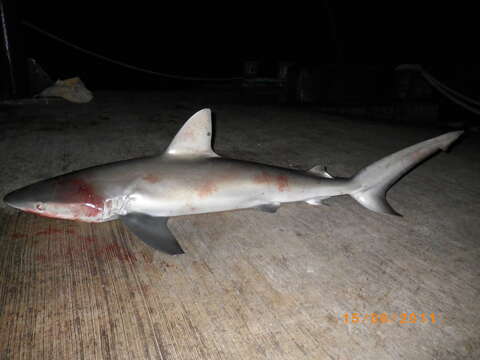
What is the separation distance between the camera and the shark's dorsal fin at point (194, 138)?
187 centimetres

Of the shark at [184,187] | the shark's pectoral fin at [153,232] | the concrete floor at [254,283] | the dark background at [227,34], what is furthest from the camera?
the dark background at [227,34]

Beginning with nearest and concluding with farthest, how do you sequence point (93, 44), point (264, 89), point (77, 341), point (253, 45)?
point (77, 341) → point (264, 89) → point (253, 45) → point (93, 44)

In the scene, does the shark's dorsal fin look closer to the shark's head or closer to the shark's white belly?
the shark's white belly

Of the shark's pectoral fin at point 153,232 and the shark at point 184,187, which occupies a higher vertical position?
the shark at point 184,187

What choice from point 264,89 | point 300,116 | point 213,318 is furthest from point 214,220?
point 264,89

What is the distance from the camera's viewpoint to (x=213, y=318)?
47.8 inches

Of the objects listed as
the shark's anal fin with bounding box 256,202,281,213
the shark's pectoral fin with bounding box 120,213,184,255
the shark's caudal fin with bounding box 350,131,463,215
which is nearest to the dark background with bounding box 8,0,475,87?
the shark's caudal fin with bounding box 350,131,463,215

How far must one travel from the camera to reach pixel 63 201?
1540 millimetres

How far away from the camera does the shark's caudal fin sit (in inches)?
75.5

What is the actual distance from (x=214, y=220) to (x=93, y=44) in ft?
100

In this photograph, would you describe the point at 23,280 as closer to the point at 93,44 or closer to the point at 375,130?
the point at 375,130
